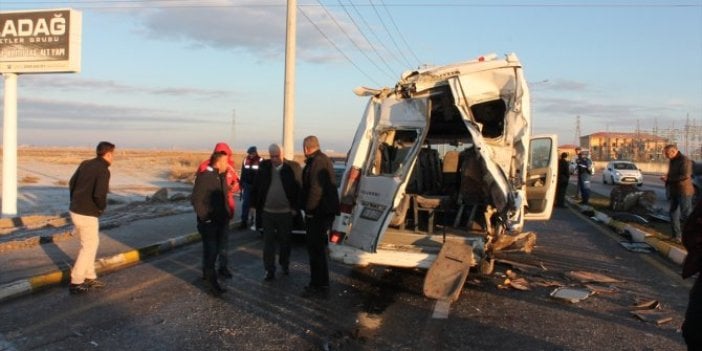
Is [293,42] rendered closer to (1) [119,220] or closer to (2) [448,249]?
(1) [119,220]

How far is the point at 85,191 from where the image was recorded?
7.27 meters

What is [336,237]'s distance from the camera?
25.5 feet

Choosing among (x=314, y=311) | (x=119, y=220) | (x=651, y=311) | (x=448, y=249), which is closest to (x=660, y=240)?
(x=651, y=311)

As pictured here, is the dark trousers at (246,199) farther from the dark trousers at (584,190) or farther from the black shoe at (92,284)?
the dark trousers at (584,190)

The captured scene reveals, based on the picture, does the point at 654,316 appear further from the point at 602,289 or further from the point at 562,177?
the point at 562,177

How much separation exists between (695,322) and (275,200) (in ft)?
17.2

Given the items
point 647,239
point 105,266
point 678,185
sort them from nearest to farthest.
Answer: point 105,266 < point 678,185 < point 647,239

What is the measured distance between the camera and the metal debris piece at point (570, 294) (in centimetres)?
726

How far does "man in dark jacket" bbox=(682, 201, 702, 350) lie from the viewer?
384 centimetres

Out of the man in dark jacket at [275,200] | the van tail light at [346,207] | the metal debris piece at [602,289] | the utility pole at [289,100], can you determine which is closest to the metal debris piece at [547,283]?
the metal debris piece at [602,289]

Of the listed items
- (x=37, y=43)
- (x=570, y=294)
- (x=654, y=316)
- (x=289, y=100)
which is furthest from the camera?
(x=289, y=100)

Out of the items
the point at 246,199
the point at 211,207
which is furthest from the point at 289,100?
the point at 211,207

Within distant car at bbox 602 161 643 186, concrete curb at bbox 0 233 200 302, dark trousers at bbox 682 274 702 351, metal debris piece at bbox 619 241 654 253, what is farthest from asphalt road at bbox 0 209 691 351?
distant car at bbox 602 161 643 186

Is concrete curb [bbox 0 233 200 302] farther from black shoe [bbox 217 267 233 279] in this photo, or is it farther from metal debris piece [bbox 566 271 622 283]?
metal debris piece [bbox 566 271 622 283]
